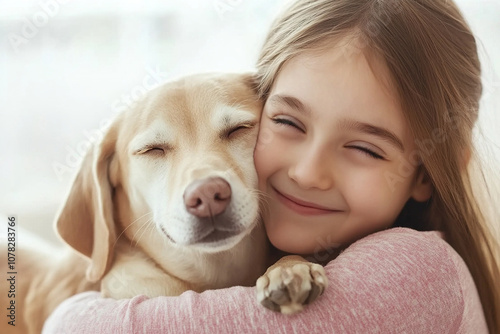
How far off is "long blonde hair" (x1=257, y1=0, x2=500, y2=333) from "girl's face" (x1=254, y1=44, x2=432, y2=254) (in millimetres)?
55

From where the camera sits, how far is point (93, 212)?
5.67ft

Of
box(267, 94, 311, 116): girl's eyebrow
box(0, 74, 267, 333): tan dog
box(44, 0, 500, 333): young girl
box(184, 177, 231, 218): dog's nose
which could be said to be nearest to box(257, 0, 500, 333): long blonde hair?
box(44, 0, 500, 333): young girl

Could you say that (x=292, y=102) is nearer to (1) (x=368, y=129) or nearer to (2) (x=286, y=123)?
(2) (x=286, y=123)

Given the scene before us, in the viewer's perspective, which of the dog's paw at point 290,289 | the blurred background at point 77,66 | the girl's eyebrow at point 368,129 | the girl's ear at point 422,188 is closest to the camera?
the dog's paw at point 290,289

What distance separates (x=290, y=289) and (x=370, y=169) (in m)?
0.49

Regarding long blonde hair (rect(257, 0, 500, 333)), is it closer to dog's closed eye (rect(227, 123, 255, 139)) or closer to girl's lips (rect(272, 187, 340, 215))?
dog's closed eye (rect(227, 123, 255, 139))

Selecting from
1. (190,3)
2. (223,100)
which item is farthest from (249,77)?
(190,3)

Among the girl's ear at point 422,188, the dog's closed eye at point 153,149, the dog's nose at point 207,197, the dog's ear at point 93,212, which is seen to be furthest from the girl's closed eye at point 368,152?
the dog's ear at point 93,212

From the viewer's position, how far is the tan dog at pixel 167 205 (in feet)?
4.60

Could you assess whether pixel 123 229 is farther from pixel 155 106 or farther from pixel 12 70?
pixel 12 70

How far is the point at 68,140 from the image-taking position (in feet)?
6.69

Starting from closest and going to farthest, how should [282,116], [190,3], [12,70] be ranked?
[282,116] < [12,70] < [190,3]

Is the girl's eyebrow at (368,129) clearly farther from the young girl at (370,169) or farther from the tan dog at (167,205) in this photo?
the tan dog at (167,205)

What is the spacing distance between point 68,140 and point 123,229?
51 centimetres
